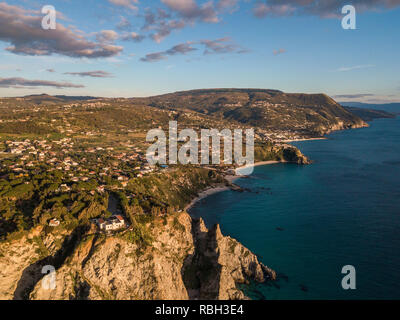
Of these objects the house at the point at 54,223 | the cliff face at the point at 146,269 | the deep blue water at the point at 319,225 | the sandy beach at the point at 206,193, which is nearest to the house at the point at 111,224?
the cliff face at the point at 146,269

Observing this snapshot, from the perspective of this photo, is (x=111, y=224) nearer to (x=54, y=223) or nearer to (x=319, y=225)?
(x=54, y=223)

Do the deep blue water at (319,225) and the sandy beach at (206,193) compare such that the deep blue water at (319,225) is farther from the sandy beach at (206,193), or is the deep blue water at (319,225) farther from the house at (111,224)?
the house at (111,224)

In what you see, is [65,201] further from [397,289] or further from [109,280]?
[397,289]

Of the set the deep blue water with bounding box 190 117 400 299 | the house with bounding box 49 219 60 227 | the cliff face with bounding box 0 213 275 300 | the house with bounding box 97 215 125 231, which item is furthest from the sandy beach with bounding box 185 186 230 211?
the house with bounding box 49 219 60 227

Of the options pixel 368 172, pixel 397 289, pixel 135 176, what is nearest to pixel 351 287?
pixel 397 289

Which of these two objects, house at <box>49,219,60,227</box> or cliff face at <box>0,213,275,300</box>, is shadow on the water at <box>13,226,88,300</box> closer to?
cliff face at <box>0,213,275,300</box>
